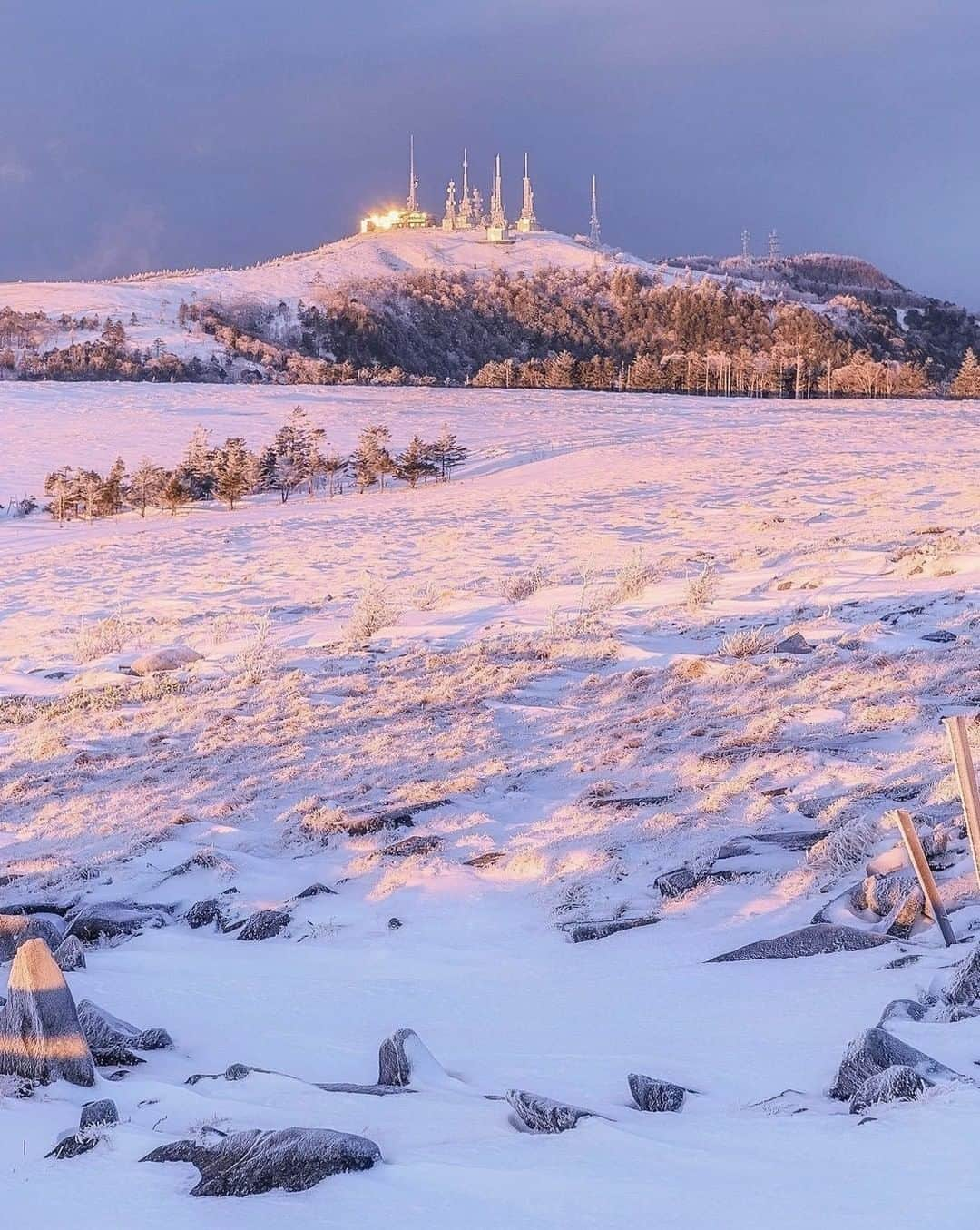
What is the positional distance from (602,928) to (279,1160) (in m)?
3.10

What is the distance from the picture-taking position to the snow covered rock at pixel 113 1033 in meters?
4.50

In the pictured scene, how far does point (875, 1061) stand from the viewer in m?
3.52

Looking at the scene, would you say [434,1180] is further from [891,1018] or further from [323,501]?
[323,501]

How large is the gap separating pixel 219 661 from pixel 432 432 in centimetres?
3904

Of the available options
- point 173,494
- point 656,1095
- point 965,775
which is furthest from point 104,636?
point 173,494

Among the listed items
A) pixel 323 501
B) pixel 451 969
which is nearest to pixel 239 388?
pixel 323 501

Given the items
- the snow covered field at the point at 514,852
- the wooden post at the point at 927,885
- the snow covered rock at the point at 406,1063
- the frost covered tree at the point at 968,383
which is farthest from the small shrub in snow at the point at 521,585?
the frost covered tree at the point at 968,383

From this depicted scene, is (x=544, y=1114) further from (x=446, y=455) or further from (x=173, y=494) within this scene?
(x=446, y=455)

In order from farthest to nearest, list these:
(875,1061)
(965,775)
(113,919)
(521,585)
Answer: (521,585) → (113,919) → (965,775) → (875,1061)

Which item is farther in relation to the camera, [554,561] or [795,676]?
[554,561]

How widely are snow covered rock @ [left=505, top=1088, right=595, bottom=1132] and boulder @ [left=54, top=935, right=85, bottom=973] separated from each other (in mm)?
3101

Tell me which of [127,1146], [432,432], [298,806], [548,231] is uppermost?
[548,231]

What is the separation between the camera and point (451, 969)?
5.76 m

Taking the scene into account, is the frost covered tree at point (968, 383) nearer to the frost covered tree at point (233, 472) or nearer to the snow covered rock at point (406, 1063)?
the frost covered tree at point (233, 472)
